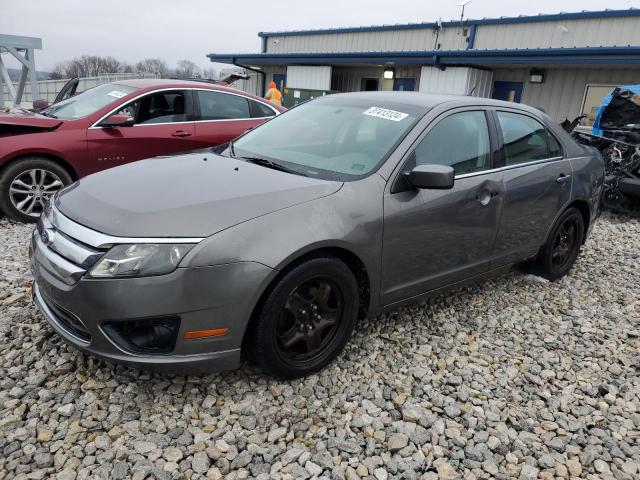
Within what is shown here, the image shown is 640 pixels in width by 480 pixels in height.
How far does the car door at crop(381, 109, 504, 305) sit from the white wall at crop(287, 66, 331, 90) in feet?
51.6

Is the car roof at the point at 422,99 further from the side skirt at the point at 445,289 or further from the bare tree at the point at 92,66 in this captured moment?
the bare tree at the point at 92,66

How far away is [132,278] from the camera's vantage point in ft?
7.20

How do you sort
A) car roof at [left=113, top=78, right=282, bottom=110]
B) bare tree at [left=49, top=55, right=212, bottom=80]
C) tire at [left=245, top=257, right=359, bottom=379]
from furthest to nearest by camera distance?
bare tree at [left=49, top=55, right=212, bottom=80] < car roof at [left=113, top=78, right=282, bottom=110] < tire at [left=245, top=257, right=359, bottom=379]

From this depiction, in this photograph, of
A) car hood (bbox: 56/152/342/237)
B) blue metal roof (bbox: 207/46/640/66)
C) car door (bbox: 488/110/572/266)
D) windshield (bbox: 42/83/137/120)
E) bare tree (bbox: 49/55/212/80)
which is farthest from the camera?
bare tree (bbox: 49/55/212/80)

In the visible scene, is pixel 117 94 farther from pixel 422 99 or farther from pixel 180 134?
pixel 422 99

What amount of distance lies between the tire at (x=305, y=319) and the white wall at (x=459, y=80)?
12.7m

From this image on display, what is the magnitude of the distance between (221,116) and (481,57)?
10100mm

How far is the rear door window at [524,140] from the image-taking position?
12.2 feet

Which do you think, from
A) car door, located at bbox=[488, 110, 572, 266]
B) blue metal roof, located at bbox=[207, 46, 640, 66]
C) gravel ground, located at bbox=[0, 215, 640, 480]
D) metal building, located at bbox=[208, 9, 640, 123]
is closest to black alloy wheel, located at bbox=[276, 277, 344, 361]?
gravel ground, located at bbox=[0, 215, 640, 480]

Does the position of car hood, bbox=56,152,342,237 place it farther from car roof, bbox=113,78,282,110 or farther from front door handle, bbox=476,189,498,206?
car roof, bbox=113,78,282,110

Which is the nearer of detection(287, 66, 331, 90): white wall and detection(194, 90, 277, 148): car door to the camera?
detection(194, 90, 277, 148): car door

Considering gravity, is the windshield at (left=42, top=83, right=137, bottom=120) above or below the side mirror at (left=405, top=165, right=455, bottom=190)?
above

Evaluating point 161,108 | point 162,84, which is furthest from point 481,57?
point 161,108

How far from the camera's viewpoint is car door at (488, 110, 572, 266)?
367 cm
